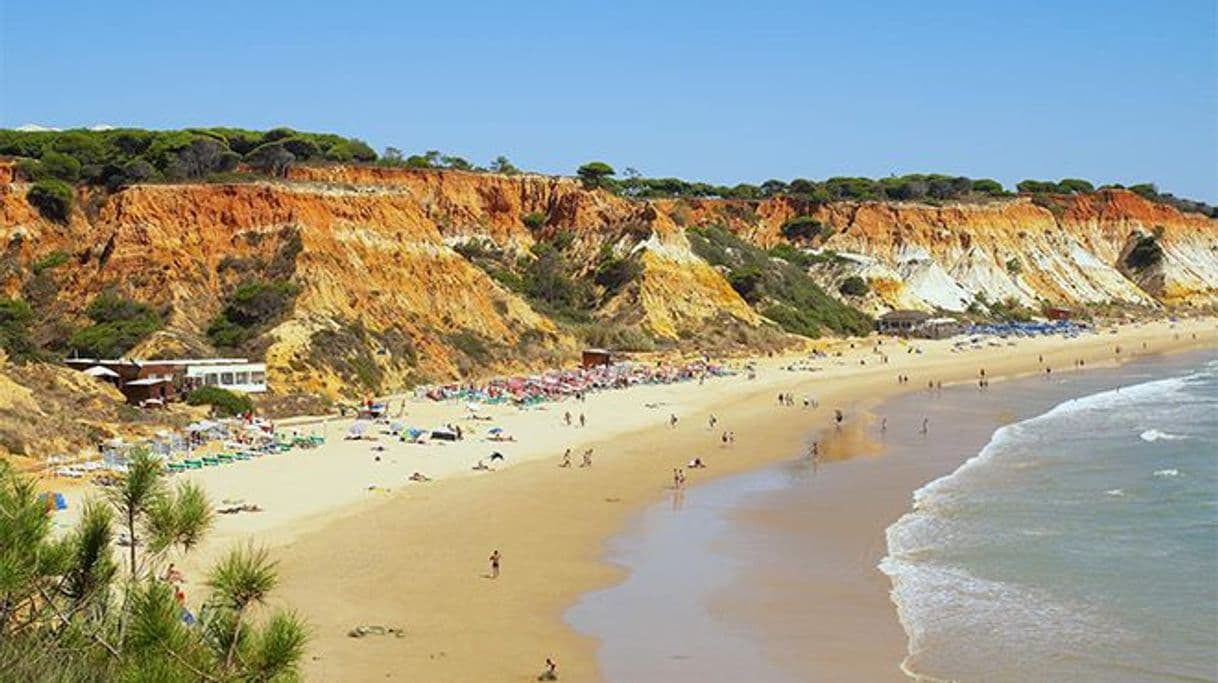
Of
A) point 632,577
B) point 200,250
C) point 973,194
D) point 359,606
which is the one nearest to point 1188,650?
point 632,577

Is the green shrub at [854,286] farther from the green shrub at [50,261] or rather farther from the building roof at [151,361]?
the building roof at [151,361]

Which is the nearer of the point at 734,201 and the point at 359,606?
the point at 359,606

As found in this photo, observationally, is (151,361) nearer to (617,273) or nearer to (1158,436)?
(1158,436)

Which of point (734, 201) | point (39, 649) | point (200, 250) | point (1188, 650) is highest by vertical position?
point (734, 201)

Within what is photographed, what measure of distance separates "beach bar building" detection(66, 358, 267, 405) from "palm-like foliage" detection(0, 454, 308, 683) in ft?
91.7

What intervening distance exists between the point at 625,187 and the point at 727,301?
29.5 m

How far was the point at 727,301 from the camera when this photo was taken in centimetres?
6525

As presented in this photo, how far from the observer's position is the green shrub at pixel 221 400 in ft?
113

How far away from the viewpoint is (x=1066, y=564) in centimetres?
2083

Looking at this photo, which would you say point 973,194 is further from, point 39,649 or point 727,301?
point 39,649

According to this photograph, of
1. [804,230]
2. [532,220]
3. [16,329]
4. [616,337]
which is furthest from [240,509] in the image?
[804,230]

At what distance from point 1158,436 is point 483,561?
23.8 metres

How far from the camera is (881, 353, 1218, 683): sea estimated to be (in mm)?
16016

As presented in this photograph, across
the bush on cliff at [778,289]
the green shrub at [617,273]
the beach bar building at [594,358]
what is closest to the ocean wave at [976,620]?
the beach bar building at [594,358]
